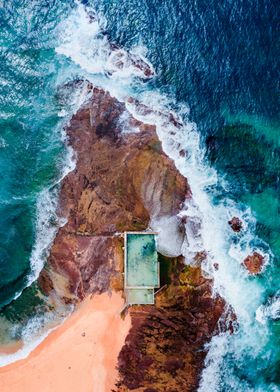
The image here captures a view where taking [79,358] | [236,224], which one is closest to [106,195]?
[236,224]

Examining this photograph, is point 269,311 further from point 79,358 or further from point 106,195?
point 106,195

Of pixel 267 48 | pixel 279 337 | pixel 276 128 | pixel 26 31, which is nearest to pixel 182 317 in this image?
pixel 279 337

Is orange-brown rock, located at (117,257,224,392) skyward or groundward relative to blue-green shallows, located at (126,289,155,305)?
groundward

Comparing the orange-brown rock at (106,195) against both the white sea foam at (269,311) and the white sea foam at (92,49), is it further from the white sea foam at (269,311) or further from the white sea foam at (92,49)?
the white sea foam at (269,311)

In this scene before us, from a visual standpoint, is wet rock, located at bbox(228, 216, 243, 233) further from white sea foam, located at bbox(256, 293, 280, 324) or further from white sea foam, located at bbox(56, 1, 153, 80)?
white sea foam, located at bbox(56, 1, 153, 80)

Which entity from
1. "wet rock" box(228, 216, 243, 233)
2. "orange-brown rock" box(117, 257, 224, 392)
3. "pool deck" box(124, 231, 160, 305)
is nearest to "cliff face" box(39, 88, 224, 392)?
"orange-brown rock" box(117, 257, 224, 392)

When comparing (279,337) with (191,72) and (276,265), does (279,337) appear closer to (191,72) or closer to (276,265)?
(276,265)

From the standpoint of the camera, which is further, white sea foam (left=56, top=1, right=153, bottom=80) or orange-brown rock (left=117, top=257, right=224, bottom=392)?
white sea foam (left=56, top=1, right=153, bottom=80)
